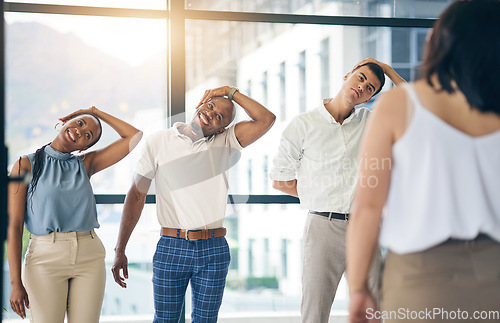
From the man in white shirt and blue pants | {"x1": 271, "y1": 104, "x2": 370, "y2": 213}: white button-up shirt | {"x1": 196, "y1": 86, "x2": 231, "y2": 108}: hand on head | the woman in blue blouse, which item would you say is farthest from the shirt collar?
{"x1": 271, "y1": 104, "x2": 370, "y2": 213}: white button-up shirt

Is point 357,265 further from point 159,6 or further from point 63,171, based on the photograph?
point 159,6

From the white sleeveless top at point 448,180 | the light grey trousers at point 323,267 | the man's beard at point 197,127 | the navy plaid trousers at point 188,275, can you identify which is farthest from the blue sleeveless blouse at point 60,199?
the white sleeveless top at point 448,180

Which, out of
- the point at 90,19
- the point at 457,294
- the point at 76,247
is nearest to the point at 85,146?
the point at 76,247

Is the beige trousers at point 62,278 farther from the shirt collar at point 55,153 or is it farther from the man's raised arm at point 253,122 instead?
the man's raised arm at point 253,122

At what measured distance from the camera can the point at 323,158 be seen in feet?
9.09

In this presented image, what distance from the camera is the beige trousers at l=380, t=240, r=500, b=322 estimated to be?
124 centimetres

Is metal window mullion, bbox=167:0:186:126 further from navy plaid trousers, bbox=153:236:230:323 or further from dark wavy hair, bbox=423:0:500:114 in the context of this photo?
dark wavy hair, bbox=423:0:500:114

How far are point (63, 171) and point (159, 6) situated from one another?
1322 millimetres

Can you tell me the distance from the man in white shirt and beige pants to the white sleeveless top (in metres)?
1.46

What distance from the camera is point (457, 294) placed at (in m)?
1.25

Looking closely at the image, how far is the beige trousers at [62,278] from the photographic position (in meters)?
2.47

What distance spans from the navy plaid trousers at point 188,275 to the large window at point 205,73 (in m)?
0.77

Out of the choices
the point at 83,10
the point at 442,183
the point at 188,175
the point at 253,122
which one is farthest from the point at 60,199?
the point at 442,183
